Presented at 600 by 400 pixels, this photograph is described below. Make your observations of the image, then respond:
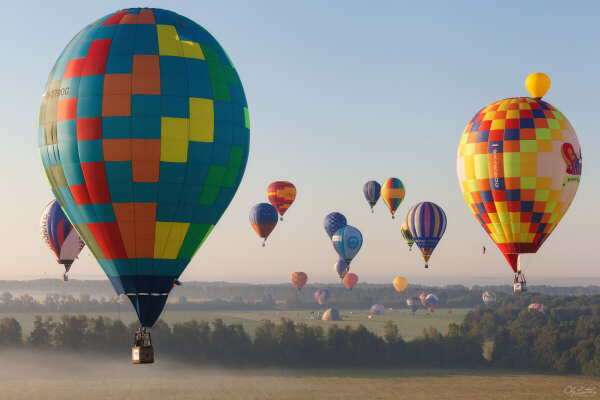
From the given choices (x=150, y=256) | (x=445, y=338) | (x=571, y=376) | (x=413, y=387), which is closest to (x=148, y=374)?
(x=413, y=387)

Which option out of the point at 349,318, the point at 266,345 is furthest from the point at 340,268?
the point at 349,318

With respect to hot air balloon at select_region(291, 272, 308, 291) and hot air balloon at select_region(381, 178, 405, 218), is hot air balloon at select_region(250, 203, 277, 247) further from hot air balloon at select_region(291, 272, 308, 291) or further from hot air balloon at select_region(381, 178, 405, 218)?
hot air balloon at select_region(291, 272, 308, 291)

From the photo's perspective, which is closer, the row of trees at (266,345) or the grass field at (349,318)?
the row of trees at (266,345)

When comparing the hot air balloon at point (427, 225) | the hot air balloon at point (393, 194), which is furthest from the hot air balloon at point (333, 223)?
the hot air balloon at point (427, 225)

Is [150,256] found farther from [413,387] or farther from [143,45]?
[413,387]

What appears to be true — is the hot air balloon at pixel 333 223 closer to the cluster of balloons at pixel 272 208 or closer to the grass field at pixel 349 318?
the cluster of balloons at pixel 272 208

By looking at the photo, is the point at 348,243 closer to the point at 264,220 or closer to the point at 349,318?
the point at 264,220
